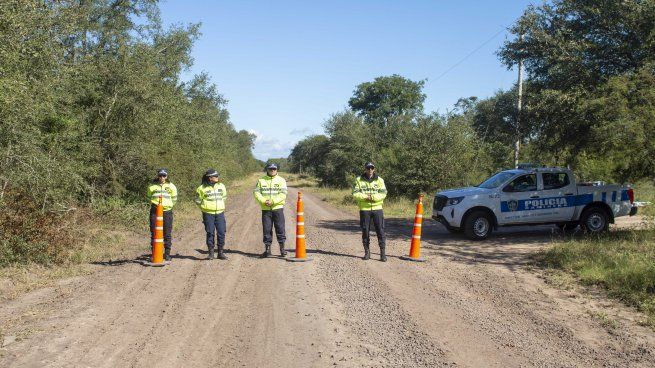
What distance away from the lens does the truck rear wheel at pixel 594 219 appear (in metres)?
14.4

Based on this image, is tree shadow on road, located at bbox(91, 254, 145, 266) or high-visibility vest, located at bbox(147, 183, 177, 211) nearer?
tree shadow on road, located at bbox(91, 254, 145, 266)

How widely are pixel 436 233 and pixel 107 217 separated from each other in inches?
379

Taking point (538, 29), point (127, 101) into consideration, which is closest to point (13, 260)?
point (127, 101)

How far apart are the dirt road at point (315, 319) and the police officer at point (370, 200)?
56 centimetres

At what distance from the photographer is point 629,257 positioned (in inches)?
377

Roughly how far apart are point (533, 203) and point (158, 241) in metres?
9.82

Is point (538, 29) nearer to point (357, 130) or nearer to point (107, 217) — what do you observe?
point (107, 217)

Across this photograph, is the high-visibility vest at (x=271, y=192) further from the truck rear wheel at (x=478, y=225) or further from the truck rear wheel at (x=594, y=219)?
the truck rear wheel at (x=594, y=219)

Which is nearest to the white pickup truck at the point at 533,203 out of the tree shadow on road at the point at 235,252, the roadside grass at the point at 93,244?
the tree shadow on road at the point at 235,252

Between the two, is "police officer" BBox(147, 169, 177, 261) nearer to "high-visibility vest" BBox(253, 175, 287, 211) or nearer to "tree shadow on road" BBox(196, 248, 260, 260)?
"tree shadow on road" BBox(196, 248, 260, 260)

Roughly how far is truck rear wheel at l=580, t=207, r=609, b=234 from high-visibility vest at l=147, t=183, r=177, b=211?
10.9 m

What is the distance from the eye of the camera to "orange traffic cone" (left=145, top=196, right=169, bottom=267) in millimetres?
9906

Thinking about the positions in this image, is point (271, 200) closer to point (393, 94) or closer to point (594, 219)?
point (594, 219)

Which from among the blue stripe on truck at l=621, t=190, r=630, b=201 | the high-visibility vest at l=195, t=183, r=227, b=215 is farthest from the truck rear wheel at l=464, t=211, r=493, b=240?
the high-visibility vest at l=195, t=183, r=227, b=215
